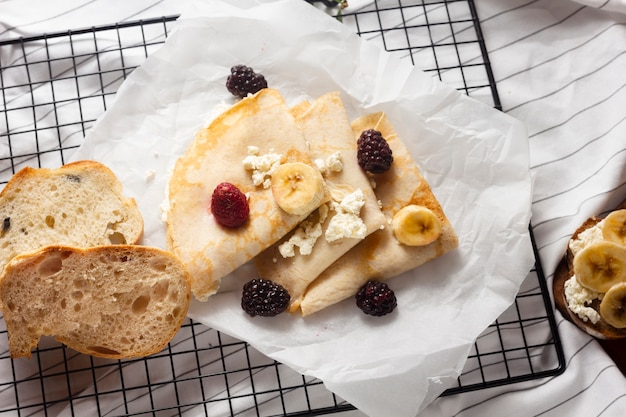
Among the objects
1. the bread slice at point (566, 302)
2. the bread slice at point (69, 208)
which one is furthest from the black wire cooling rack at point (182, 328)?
the bread slice at point (69, 208)

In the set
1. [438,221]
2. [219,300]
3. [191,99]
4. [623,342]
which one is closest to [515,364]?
[623,342]

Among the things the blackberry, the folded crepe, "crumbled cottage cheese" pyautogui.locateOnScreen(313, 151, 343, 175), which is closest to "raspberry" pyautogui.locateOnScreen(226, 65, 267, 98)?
the folded crepe

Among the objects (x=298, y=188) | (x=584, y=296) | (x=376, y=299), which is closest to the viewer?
(x=298, y=188)

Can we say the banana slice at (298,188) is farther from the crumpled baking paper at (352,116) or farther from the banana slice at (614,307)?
the banana slice at (614,307)

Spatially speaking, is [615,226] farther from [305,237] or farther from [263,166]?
[263,166]

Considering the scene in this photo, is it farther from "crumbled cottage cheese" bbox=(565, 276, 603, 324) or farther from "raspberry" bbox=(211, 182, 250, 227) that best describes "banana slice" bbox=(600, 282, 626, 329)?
"raspberry" bbox=(211, 182, 250, 227)

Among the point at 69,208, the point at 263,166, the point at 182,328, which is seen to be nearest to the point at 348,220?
the point at 263,166

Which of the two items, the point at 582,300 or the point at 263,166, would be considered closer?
the point at 263,166
